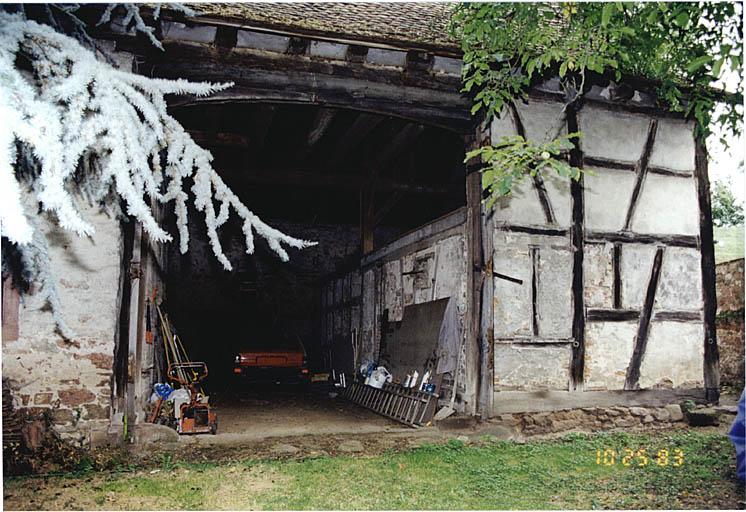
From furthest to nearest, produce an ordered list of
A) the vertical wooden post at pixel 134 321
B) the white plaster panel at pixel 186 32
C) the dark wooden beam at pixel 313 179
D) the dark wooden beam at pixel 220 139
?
the dark wooden beam at pixel 313 179 < the dark wooden beam at pixel 220 139 < the white plaster panel at pixel 186 32 < the vertical wooden post at pixel 134 321

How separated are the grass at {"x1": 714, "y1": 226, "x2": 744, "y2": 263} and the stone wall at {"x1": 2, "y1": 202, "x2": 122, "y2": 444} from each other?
1616cm

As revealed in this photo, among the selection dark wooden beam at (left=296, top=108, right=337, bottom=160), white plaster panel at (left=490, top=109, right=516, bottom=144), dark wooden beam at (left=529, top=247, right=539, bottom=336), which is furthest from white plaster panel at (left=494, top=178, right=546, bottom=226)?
dark wooden beam at (left=296, top=108, right=337, bottom=160)

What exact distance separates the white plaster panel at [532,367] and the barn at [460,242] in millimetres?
19

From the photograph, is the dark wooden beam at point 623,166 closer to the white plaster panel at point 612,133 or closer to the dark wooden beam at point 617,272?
the white plaster panel at point 612,133

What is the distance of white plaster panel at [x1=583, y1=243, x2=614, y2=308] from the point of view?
7.71 meters

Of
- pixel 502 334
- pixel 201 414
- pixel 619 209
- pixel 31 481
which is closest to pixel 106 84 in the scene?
pixel 31 481

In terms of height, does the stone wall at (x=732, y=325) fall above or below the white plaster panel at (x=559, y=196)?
below

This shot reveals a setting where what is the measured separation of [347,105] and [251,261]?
10.5 m

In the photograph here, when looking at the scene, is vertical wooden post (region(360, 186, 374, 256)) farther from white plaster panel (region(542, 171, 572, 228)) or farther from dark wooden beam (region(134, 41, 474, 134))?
white plaster panel (region(542, 171, 572, 228))

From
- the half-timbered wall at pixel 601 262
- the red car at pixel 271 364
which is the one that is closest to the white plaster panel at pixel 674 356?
the half-timbered wall at pixel 601 262

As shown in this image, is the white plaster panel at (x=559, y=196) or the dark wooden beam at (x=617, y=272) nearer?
the white plaster panel at (x=559, y=196)

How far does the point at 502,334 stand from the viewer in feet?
23.9

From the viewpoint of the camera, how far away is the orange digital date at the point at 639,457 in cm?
595

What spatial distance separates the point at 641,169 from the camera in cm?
814
